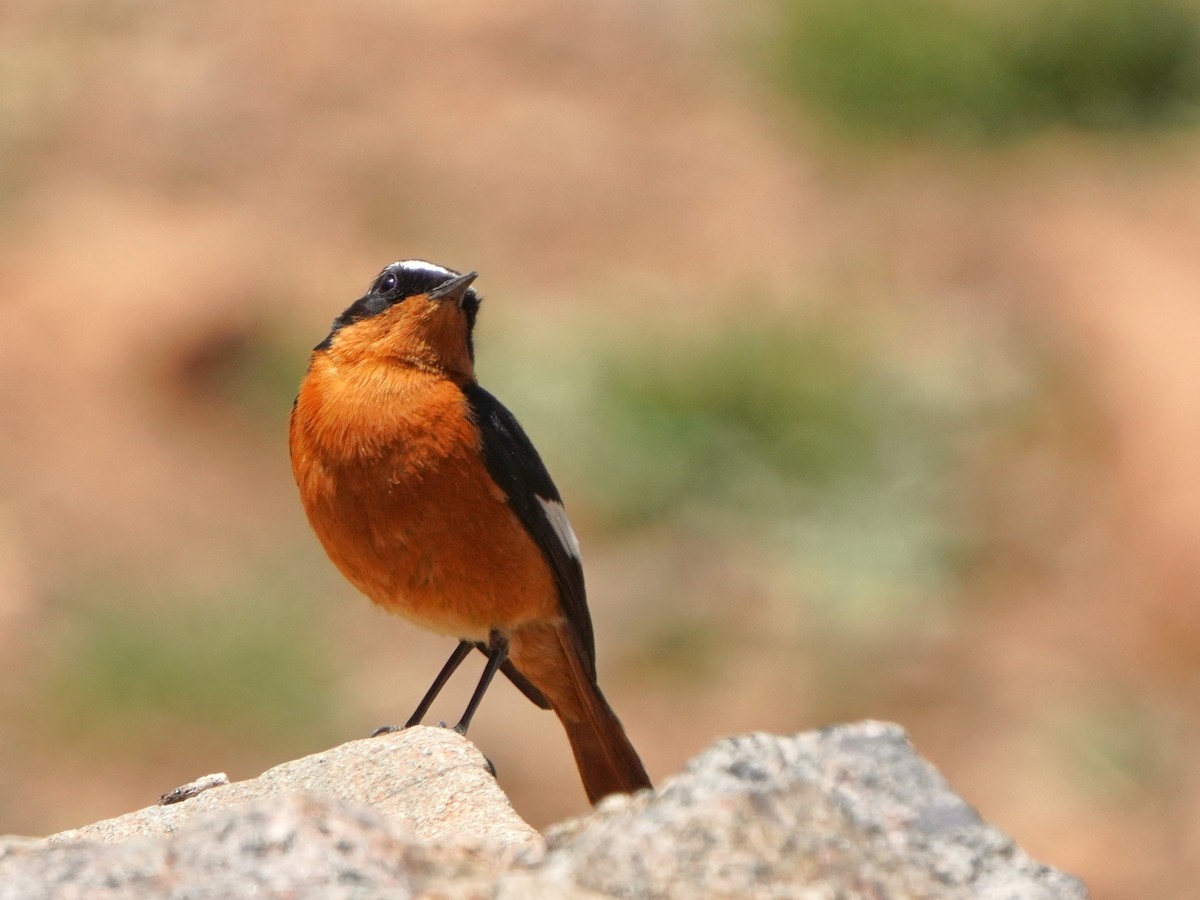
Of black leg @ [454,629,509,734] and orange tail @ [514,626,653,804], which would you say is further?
orange tail @ [514,626,653,804]

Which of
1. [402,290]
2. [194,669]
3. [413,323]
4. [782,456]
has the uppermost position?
[782,456]

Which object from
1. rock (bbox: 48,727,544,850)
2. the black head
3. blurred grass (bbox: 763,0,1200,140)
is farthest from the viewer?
blurred grass (bbox: 763,0,1200,140)

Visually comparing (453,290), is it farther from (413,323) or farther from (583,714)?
(583,714)

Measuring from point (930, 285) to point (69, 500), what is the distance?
6520 millimetres

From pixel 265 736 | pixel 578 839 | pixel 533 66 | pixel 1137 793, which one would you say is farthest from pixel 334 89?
pixel 578 839

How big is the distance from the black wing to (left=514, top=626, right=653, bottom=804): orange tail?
0.23 feet

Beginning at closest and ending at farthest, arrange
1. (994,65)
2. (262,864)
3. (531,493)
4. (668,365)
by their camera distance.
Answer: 1. (262,864)
2. (531,493)
3. (668,365)
4. (994,65)

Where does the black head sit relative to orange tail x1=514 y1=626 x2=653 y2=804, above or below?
above

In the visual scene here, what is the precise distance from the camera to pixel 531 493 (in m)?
6.33

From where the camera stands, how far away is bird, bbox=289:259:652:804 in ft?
19.2

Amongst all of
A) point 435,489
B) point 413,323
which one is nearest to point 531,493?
point 435,489

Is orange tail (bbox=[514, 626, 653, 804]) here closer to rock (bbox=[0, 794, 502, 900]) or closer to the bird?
the bird

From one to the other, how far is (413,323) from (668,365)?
7035 mm

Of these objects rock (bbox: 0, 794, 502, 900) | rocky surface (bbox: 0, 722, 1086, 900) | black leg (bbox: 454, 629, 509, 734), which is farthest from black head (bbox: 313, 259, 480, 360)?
rock (bbox: 0, 794, 502, 900)
